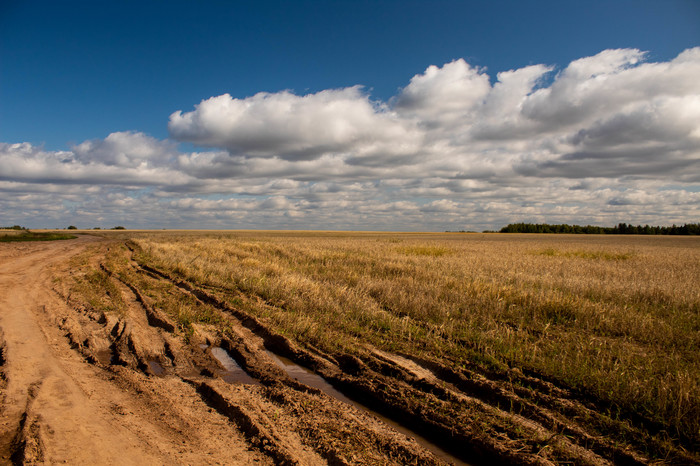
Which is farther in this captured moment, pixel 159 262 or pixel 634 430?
pixel 159 262

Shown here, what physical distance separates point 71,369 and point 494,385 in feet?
18.4

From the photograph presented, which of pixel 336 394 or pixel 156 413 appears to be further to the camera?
pixel 336 394

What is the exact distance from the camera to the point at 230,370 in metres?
5.55

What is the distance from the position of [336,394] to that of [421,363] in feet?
5.28

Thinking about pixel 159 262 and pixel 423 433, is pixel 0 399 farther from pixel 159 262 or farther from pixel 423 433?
pixel 159 262

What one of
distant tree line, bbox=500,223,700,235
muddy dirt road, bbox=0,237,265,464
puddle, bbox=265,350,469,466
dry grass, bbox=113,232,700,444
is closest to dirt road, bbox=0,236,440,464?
muddy dirt road, bbox=0,237,265,464

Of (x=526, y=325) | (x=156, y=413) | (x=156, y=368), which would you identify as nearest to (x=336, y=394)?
(x=156, y=413)

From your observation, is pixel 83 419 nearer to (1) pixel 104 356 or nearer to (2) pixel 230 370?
(2) pixel 230 370

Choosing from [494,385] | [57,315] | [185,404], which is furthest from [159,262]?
[494,385]

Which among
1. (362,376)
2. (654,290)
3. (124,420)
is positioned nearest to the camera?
(124,420)

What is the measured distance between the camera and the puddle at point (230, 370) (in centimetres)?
517

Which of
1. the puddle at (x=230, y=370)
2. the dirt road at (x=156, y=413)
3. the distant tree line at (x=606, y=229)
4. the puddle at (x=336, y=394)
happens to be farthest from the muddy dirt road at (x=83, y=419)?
the distant tree line at (x=606, y=229)

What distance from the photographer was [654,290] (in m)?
10.7

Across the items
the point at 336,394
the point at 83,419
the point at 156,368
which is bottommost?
the point at 336,394
